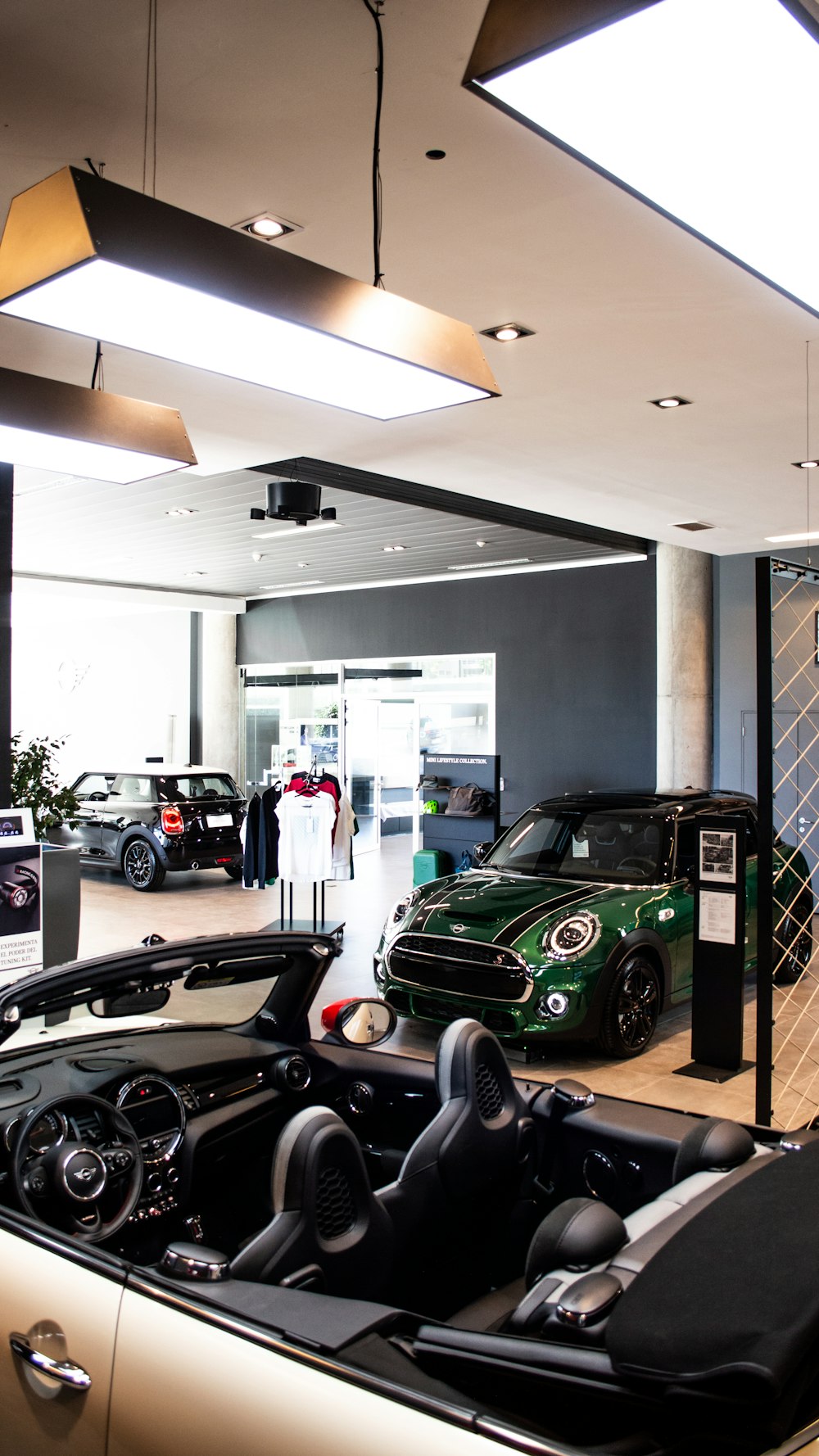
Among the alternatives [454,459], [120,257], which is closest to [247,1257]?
[120,257]

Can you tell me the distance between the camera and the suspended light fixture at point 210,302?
2.27m

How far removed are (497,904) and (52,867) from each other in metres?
2.64

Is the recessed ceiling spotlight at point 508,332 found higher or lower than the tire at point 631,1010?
higher

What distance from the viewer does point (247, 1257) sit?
179cm

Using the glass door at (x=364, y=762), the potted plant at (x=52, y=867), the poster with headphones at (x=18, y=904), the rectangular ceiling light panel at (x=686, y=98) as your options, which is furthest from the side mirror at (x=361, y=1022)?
the glass door at (x=364, y=762)

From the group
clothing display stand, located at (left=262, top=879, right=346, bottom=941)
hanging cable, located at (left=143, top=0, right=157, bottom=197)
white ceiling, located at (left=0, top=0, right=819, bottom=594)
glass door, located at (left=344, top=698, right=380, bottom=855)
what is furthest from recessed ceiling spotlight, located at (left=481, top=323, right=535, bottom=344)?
glass door, located at (left=344, top=698, right=380, bottom=855)

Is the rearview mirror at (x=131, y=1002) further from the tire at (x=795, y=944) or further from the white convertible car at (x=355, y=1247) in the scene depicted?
the tire at (x=795, y=944)

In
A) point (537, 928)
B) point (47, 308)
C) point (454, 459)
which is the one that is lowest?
point (537, 928)

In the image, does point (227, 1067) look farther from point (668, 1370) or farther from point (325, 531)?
point (325, 531)

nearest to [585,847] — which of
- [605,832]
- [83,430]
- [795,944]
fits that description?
[605,832]

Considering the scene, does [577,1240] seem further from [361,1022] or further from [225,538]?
[225,538]

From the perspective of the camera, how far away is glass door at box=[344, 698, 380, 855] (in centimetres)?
1681

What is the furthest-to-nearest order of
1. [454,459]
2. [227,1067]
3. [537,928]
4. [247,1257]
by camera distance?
1. [454,459]
2. [537,928]
3. [227,1067]
4. [247,1257]

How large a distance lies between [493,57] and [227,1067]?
2.16m
